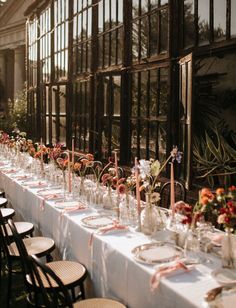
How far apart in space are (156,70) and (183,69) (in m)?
0.66

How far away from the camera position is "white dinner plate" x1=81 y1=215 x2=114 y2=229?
278 cm

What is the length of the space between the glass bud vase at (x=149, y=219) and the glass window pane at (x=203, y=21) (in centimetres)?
213

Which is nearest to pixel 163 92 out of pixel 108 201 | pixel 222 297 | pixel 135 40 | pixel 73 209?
pixel 135 40

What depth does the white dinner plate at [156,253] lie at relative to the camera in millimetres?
2131

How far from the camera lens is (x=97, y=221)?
288 cm

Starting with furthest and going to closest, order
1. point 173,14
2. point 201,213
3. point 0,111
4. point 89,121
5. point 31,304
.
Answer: point 0,111 < point 89,121 < point 173,14 < point 31,304 < point 201,213

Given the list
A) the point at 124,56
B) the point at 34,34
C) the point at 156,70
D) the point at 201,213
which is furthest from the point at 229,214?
the point at 34,34

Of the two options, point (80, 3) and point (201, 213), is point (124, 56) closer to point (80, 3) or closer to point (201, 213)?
point (80, 3)

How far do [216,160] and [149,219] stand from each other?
226 centimetres

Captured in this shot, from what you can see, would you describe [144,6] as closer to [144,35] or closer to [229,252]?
[144,35]

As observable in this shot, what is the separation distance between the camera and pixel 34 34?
9883mm

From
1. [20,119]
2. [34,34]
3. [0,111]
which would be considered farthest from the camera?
[0,111]

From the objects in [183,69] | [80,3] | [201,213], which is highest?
[80,3]

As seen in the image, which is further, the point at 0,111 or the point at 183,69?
the point at 0,111
